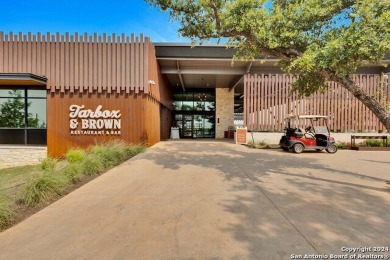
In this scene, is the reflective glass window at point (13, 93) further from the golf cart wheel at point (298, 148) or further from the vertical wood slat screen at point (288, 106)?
the golf cart wheel at point (298, 148)

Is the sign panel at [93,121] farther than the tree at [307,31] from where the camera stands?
Yes

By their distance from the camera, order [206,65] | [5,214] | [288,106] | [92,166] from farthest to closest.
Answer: [206,65] < [288,106] < [92,166] < [5,214]

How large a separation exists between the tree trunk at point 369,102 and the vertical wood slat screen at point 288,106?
10774 millimetres

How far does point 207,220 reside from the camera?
355 cm

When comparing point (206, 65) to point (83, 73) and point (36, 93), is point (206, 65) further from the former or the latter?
point (36, 93)

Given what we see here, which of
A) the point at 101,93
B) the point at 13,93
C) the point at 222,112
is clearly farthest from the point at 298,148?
the point at 13,93

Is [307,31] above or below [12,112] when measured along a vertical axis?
above

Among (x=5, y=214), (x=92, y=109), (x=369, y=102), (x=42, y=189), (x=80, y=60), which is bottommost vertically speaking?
(x=5, y=214)

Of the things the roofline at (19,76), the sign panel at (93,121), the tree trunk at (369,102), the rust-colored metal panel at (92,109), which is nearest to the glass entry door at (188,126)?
the rust-colored metal panel at (92,109)

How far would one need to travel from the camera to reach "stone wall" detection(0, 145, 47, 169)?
41.0ft

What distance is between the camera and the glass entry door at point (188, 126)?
80.1 feet

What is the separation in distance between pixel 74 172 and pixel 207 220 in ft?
13.4

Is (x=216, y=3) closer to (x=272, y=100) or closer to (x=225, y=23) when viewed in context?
(x=225, y=23)

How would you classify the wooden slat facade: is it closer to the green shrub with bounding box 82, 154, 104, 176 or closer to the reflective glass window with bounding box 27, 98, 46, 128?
the reflective glass window with bounding box 27, 98, 46, 128
